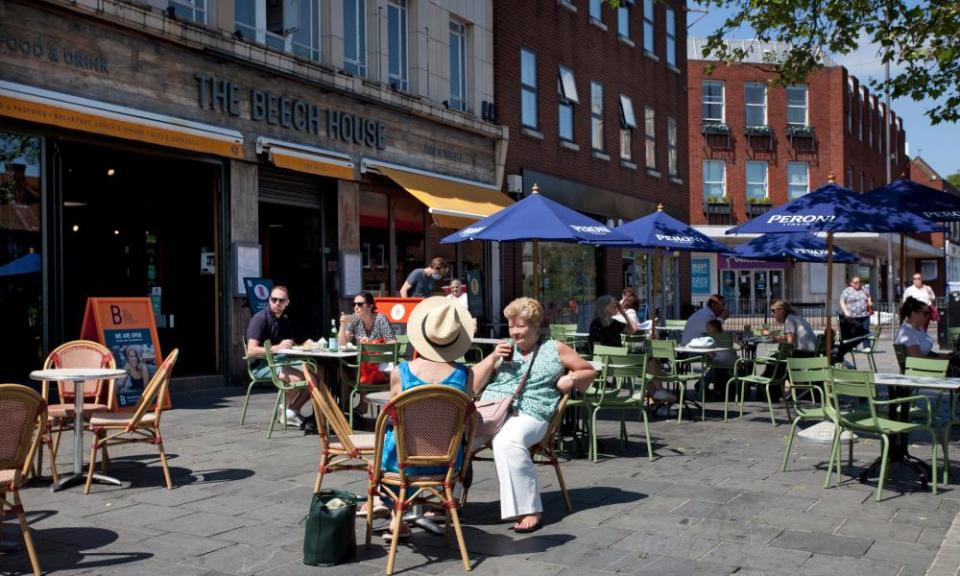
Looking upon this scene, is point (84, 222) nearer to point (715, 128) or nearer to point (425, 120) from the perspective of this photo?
point (425, 120)

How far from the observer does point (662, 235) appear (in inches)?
499

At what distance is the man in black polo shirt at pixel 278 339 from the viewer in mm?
9562

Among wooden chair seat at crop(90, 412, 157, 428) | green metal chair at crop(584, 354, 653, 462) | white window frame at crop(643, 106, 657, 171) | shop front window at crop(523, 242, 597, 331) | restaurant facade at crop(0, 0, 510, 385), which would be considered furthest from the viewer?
white window frame at crop(643, 106, 657, 171)

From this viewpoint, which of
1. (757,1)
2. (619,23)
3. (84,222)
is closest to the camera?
(757,1)

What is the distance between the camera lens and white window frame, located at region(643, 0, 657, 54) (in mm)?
27317

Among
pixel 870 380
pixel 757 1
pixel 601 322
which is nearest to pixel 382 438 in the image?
pixel 870 380

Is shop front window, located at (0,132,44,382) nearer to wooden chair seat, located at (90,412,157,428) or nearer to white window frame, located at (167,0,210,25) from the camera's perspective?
white window frame, located at (167,0,210,25)

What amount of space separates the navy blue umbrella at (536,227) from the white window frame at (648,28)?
17093 mm

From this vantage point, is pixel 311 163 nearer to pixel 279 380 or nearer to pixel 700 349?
pixel 279 380

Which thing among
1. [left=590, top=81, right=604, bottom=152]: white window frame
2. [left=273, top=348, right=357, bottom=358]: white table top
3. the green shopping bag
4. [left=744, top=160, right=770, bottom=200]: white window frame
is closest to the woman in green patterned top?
the green shopping bag

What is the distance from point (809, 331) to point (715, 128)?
33.2 metres

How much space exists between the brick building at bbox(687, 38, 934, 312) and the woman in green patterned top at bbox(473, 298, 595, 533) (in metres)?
36.7

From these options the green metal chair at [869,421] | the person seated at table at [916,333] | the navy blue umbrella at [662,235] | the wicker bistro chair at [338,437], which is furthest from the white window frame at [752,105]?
the wicker bistro chair at [338,437]

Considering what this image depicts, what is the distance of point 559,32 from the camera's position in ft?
72.9
